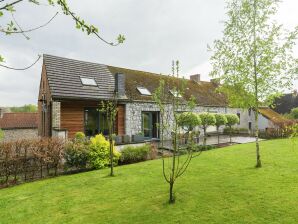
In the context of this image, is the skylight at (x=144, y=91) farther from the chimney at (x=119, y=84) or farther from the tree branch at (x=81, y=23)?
the tree branch at (x=81, y=23)

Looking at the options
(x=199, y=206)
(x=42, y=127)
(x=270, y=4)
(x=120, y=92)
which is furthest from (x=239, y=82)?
(x=42, y=127)

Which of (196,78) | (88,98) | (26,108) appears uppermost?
(26,108)

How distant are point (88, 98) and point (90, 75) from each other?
362cm

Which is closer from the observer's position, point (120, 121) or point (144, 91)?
point (120, 121)

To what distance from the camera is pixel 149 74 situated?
26016 mm

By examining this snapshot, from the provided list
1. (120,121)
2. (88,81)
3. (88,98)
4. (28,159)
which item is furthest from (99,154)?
(88,81)

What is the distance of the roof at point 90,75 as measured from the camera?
16.8 meters

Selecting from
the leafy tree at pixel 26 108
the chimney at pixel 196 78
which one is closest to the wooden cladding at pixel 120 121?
the chimney at pixel 196 78

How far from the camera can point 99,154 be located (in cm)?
1249

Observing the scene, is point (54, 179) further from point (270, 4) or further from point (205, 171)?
point (270, 4)

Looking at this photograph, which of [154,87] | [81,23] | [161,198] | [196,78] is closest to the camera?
[81,23]

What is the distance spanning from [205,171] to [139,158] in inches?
202

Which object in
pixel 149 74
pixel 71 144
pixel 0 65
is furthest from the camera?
pixel 149 74

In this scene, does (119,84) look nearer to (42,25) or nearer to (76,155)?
(76,155)
